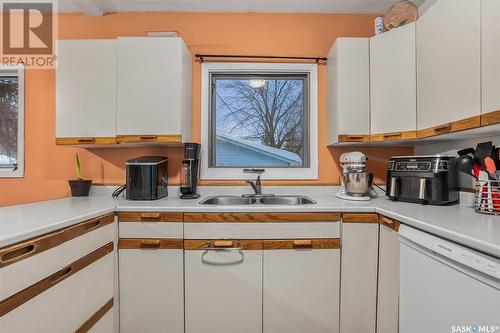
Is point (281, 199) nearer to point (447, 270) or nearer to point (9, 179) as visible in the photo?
point (447, 270)

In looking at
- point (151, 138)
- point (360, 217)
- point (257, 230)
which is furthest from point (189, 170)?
point (360, 217)

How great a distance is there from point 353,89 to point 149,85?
1533mm

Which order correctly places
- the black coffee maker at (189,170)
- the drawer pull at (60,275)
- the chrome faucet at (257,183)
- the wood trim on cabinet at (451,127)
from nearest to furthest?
the drawer pull at (60,275)
the wood trim on cabinet at (451,127)
the black coffee maker at (189,170)
the chrome faucet at (257,183)

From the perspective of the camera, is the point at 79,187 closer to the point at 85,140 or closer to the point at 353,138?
the point at 85,140

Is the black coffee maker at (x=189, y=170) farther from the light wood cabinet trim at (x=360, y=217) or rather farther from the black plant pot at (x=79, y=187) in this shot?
the light wood cabinet trim at (x=360, y=217)

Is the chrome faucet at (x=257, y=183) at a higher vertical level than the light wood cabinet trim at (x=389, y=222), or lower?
higher

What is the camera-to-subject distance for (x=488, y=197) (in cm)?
130

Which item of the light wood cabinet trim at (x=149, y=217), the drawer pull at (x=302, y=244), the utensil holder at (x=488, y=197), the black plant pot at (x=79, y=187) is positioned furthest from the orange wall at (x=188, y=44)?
the utensil holder at (x=488, y=197)

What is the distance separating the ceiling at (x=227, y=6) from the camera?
208 cm

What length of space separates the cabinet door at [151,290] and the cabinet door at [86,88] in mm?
955

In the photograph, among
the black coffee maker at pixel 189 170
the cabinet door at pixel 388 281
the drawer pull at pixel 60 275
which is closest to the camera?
the drawer pull at pixel 60 275

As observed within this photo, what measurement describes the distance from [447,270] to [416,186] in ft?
2.64

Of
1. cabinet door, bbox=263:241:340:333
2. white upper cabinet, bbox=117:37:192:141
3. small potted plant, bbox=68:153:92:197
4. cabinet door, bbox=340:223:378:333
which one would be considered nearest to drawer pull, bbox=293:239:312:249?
cabinet door, bbox=263:241:340:333

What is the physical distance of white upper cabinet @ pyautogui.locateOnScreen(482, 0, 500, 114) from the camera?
1.12 m
